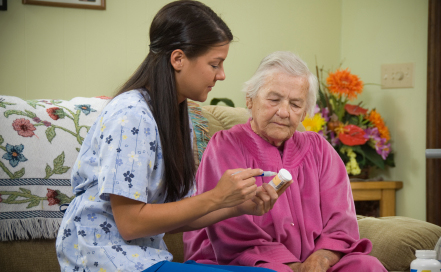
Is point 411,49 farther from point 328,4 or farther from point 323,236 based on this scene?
point 323,236

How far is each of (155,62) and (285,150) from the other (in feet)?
2.15

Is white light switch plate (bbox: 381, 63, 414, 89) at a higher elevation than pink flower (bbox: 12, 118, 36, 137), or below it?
higher

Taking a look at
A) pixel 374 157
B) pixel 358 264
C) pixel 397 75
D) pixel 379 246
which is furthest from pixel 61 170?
pixel 397 75

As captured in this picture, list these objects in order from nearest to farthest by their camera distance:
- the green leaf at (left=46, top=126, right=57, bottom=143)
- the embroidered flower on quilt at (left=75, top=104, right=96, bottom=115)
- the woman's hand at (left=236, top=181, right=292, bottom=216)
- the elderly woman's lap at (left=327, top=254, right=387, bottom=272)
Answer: the woman's hand at (left=236, top=181, right=292, bottom=216)
the elderly woman's lap at (left=327, top=254, right=387, bottom=272)
the green leaf at (left=46, top=126, right=57, bottom=143)
the embroidered flower on quilt at (left=75, top=104, right=96, bottom=115)

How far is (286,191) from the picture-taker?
1612 millimetres

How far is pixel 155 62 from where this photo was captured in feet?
3.94

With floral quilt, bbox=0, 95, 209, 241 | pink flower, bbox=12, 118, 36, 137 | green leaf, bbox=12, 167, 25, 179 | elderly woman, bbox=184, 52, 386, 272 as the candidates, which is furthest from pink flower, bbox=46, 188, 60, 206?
elderly woman, bbox=184, 52, 386, 272

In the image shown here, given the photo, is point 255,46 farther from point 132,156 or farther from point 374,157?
point 132,156

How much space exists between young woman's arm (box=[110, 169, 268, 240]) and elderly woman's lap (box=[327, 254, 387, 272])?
53 centimetres

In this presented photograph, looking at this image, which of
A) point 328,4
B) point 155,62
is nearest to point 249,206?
point 155,62

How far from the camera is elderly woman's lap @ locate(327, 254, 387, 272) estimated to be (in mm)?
1449

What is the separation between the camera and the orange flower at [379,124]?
2.75 metres

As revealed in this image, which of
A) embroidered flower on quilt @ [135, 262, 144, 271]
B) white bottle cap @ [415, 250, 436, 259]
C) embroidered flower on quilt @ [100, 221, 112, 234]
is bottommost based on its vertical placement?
white bottle cap @ [415, 250, 436, 259]

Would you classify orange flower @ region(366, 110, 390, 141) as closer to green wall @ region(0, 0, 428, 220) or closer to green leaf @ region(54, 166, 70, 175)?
green wall @ region(0, 0, 428, 220)
